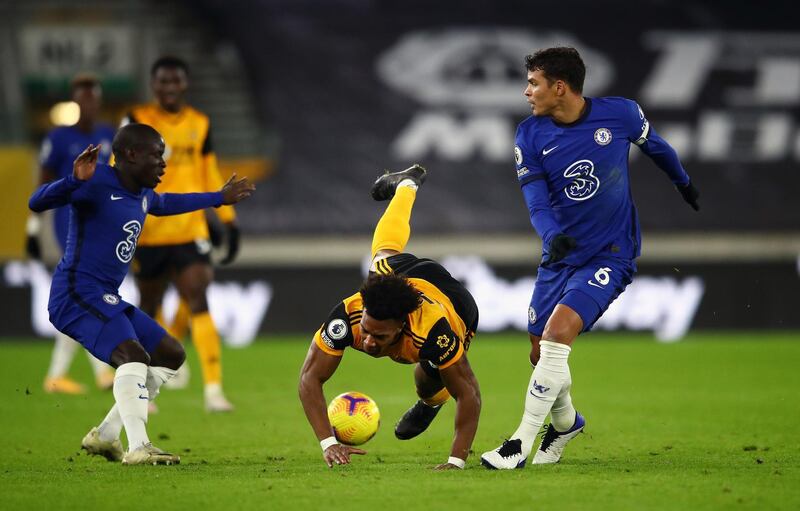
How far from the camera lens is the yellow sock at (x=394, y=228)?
710 centimetres

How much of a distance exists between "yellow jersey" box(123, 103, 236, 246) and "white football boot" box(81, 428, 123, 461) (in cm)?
282

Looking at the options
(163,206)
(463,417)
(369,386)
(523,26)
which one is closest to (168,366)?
(163,206)

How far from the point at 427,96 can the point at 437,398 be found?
41.3ft

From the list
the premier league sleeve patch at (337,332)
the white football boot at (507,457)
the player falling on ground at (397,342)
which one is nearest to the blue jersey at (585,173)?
the player falling on ground at (397,342)

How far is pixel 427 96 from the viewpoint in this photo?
1898 cm

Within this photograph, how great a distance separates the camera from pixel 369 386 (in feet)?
34.6

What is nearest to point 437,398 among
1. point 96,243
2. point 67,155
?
point 96,243

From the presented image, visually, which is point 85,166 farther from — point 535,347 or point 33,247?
point 33,247

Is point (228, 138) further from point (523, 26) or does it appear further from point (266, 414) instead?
point (266, 414)

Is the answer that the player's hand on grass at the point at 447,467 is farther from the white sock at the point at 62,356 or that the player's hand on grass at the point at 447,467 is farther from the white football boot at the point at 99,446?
the white sock at the point at 62,356

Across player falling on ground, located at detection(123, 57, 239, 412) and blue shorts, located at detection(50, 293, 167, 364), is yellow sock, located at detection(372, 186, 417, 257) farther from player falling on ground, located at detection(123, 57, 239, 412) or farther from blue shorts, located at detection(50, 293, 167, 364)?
player falling on ground, located at detection(123, 57, 239, 412)

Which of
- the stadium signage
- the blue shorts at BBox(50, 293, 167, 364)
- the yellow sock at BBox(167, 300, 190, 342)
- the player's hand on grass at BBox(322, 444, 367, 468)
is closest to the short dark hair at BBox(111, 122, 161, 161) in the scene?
the blue shorts at BBox(50, 293, 167, 364)

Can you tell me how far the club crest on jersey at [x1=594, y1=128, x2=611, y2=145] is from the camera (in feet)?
20.2

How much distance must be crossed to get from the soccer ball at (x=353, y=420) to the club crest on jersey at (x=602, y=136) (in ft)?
5.89
